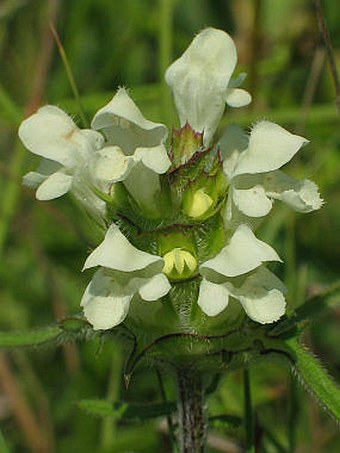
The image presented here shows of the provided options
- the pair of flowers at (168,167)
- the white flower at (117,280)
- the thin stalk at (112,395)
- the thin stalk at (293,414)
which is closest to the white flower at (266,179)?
the pair of flowers at (168,167)

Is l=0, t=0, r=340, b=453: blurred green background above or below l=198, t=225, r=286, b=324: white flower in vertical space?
below

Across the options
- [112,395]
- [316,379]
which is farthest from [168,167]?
[112,395]

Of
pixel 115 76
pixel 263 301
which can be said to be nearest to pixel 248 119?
pixel 115 76

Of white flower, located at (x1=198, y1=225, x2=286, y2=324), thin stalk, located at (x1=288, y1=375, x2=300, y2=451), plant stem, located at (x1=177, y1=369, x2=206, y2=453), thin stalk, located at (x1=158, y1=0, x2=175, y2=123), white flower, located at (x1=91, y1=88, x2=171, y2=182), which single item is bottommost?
thin stalk, located at (x1=288, y1=375, x2=300, y2=451)

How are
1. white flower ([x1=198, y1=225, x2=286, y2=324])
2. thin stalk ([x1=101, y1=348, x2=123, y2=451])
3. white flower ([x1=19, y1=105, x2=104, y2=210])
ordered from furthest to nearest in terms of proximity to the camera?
thin stalk ([x1=101, y1=348, x2=123, y2=451]) → white flower ([x1=19, y1=105, x2=104, y2=210]) → white flower ([x1=198, y1=225, x2=286, y2=324])

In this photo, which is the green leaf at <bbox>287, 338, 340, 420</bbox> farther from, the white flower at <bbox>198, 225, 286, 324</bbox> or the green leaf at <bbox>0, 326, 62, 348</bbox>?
the green leaf at <bbox>0, 326, 62, 348</bbox>

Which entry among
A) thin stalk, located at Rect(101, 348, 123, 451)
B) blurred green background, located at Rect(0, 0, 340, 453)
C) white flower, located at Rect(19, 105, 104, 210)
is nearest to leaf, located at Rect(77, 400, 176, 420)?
blurred green background, located at Rect(0, 0, 340, 453)

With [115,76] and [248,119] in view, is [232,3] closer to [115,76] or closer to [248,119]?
[115,76]

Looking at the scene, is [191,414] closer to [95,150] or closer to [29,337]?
[29,337]

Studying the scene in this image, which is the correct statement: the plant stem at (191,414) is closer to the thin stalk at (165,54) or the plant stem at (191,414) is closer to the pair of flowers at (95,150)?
the pair of flowers at (95,150)

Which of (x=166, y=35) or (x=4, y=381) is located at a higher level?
(x=166, y=35)
